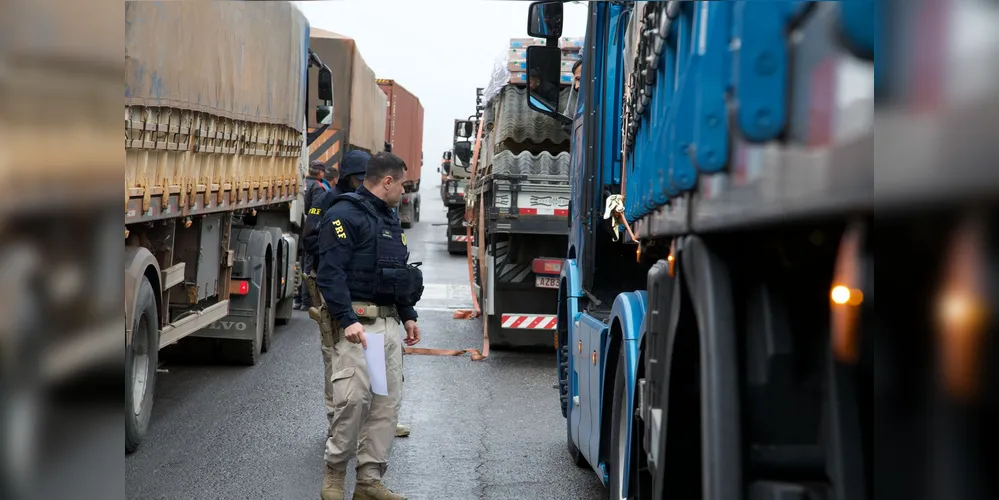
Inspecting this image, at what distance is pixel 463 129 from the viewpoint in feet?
85.6

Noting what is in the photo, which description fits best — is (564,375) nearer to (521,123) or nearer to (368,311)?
(368,311)

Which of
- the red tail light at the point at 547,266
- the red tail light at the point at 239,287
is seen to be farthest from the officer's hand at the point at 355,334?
the red tail light at the point at 547,266

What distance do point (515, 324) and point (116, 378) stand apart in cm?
912

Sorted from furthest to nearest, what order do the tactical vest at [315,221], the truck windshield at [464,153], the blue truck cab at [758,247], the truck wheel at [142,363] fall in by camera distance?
the truck windshield at [464,153] < the truck wheel at [142,363] < the tactical vest at [315,221] < the blue truck cab at [758,247]

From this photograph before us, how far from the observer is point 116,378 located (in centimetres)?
195

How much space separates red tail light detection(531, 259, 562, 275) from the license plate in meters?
0.08

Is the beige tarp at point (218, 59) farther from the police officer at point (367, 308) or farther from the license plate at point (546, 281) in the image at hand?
the license plate at point (546, 281)

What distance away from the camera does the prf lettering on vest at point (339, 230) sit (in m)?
5.71

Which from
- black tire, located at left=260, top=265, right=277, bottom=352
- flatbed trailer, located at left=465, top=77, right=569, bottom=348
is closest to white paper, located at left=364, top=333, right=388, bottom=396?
flatbed trailer, located at left=465, top=77, right=569, bottom=348

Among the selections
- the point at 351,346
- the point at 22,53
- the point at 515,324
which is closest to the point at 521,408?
the point at 515,324

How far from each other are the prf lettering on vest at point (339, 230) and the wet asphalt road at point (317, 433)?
60.4 inches

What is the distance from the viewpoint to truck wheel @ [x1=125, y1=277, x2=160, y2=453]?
268 inches

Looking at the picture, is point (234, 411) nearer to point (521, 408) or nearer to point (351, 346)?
point (521, 408)

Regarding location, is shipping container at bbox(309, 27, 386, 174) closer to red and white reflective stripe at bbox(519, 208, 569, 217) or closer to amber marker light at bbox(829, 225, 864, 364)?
red and white reflective stripe at bbox(519, 208, 569, 217)
